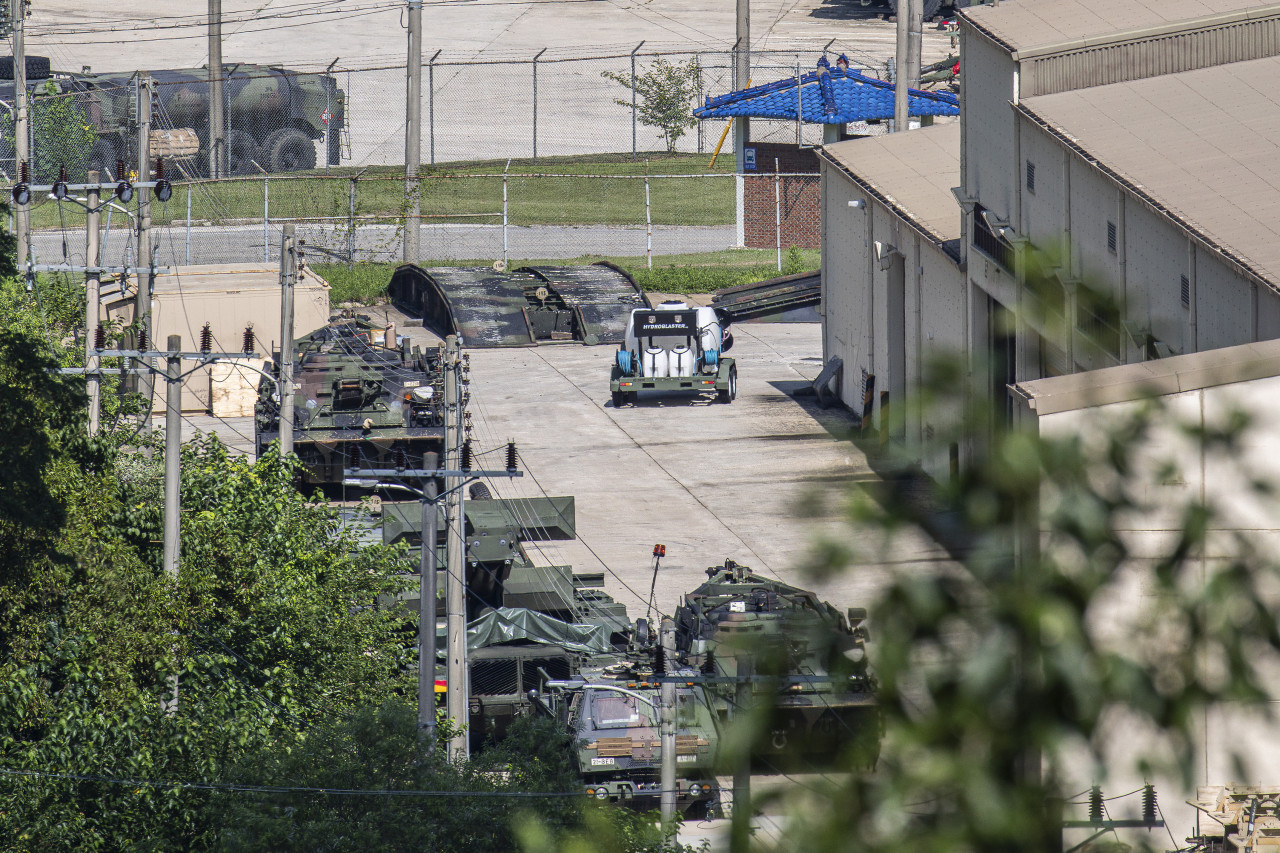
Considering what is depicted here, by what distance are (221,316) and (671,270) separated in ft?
48.2

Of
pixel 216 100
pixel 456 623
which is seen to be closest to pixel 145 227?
pixel 456 623

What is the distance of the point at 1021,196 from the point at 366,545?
11.4 m

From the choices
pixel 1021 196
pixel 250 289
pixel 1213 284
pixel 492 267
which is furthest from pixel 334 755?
pixel 492 267

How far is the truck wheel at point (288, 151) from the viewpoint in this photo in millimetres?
58844

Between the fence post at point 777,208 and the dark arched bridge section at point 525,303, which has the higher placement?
the fence post at point 777,208

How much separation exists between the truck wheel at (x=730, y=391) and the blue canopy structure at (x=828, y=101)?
15582 millimetres

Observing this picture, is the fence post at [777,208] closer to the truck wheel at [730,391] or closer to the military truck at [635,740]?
the truck wheel at [730,391]

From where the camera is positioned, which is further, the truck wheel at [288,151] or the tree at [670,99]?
the tree at [670,99]

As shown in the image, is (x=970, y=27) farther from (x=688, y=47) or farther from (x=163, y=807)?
(x=688, y=47)

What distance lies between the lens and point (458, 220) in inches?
2174

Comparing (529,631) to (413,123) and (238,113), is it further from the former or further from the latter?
(238,113)

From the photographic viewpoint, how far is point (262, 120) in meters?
58.6

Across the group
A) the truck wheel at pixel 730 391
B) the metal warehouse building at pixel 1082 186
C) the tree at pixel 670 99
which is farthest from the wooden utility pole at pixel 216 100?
the metal warehouse building at pixel 1082 186

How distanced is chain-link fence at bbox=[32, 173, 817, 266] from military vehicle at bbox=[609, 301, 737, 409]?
13.0 m
